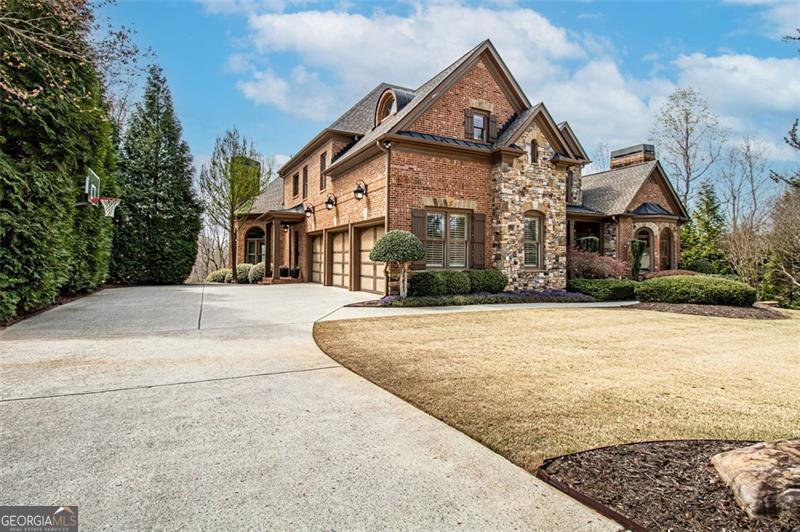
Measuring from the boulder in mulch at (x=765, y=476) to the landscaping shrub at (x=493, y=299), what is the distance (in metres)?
8.99

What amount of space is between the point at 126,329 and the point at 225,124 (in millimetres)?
18579

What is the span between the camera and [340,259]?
16500 mm

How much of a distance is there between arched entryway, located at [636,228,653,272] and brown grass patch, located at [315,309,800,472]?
40.0ft

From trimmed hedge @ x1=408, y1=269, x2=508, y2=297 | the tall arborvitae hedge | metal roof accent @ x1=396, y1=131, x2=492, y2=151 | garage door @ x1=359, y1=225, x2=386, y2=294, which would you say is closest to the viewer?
the tall arborvitae hedge

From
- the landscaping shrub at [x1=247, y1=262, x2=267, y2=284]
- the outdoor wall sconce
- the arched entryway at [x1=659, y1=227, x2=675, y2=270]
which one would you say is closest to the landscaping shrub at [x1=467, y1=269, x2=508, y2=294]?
the outdoor wall sconce

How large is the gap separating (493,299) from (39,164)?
11409 mm

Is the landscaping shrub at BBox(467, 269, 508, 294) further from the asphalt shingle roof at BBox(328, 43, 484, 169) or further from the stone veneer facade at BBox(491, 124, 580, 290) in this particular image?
the asphalt shingle roof at BBox(328, 43, 484, 169)

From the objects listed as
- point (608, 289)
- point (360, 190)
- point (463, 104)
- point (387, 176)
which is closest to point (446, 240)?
point (387, 176)

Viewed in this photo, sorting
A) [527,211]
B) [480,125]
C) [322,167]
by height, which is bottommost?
[527,211]

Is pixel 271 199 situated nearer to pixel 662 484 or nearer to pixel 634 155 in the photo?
→ pixel 634 155

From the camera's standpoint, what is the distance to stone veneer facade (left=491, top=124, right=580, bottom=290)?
534 inches

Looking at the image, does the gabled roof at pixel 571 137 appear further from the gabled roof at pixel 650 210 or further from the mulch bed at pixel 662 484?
the mulch bed at pixel 662 484

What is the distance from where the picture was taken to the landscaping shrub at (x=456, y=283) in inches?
485

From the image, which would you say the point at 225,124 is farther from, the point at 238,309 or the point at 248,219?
the point at 238,309
